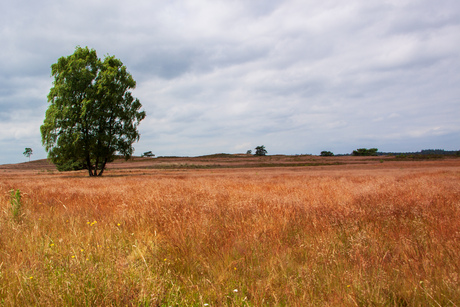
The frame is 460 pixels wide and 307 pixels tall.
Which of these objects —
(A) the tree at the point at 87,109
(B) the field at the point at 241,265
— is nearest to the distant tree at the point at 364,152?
(A) the tree at the point at 87,109

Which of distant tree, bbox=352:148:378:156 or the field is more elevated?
distant tree, bbox=352:148:378:156

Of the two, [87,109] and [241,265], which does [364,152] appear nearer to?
[87,109]

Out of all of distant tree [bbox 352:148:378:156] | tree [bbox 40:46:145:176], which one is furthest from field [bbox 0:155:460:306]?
distant tree [bbox 352:148:378:156]

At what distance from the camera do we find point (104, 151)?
107 ft

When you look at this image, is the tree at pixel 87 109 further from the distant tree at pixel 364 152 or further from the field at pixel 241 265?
the distant tree at pixel 364 152

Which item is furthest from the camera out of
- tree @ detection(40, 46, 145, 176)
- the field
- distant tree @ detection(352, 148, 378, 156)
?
distant tree @ detection(352, 148, 378, 156)

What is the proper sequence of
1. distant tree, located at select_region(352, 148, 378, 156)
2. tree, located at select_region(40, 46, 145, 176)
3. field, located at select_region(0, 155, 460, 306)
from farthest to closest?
distant tree, located at select_region(352, 148, 378, 156)
tree, located at select_region(40, 46, 145, 176)
field, located at select_region(0, 155, 460, 306)

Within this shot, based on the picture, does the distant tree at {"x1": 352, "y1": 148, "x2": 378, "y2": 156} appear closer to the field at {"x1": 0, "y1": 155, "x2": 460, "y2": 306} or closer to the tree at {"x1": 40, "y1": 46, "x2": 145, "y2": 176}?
the tree at {"x1": 40, "y1": 46, "x2": 145, "y2": 176}

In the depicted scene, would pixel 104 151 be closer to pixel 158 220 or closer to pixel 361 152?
pixel 158 220

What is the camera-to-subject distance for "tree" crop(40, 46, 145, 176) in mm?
30266

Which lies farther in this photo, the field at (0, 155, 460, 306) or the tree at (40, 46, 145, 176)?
the tree at (40, 46, 145, 176)

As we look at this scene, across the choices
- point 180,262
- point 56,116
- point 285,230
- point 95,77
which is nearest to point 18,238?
point 180,262

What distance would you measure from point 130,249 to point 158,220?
1.43 meters

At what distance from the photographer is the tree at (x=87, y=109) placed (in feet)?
99.3
